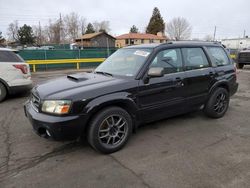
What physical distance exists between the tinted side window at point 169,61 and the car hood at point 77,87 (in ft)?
2.72

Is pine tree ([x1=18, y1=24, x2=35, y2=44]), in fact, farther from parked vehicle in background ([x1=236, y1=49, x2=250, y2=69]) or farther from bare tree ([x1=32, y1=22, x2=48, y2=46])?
parked vehicle in background ([x1=236, y1=49, x2=250, y2=69])

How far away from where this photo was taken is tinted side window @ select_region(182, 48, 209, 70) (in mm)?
4398

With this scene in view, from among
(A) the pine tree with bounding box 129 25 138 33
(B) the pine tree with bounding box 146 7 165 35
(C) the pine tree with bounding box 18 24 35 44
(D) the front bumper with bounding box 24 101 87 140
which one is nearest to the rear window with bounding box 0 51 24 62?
(D) the front bumper with bounding box 24 101 87 140

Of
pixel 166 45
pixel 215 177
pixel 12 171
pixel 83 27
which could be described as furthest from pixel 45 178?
pixel 83 27

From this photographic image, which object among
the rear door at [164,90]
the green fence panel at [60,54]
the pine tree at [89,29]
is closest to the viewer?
the rear door at [164,90]

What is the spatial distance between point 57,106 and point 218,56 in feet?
12.7

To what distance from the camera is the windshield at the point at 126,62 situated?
3900mm

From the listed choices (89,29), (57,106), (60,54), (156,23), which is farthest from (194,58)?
(89,29)

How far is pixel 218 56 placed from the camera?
Result: 16.9ft

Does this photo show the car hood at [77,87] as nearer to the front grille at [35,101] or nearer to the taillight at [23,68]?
the front grille at [35,101]

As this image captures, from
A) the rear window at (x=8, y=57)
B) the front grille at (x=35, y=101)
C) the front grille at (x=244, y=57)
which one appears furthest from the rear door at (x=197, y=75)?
the front grille at (x=244, y=57)

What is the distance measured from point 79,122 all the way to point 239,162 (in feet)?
7.84

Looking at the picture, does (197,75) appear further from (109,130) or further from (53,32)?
(53,32)

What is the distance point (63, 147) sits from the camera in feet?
12.1
